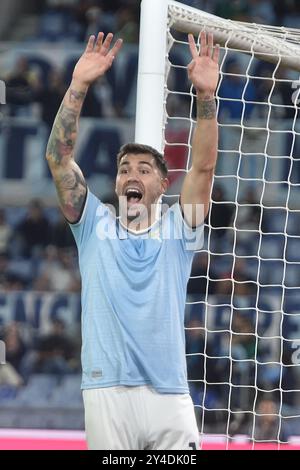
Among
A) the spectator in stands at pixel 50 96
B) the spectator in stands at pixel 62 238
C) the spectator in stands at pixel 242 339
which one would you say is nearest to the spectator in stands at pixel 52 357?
the spectator in stands at pixel 62 238

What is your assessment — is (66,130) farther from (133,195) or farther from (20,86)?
(20,86)

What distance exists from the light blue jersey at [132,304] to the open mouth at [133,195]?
0.09 metres

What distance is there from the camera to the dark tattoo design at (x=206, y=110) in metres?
3.26

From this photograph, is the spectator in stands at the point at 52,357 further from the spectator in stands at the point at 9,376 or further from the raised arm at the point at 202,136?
the raised arm at the point at 202,136

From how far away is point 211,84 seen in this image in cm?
327

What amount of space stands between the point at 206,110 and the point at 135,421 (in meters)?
0.94

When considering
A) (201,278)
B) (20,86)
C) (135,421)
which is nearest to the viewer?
(135,421)

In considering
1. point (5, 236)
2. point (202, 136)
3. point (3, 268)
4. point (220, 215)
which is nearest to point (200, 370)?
point (220, 215)

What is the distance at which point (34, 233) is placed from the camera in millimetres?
8883

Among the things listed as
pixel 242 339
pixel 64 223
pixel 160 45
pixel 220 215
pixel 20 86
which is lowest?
pixel 242 339

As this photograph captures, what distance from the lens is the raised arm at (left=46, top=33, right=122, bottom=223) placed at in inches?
129

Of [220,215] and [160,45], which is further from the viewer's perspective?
[220,215]

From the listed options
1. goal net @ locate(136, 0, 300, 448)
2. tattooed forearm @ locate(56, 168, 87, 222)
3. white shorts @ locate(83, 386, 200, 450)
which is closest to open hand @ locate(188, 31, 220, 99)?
tattooed forearm @ locate(56, 168, 87, 222)
